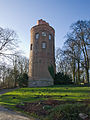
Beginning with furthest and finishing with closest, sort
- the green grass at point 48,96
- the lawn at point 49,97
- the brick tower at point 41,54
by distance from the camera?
the brick tower at point 41,54, the green grass at point 48,96, the lawn at point 49,97

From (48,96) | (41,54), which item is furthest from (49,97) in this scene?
(41,54)

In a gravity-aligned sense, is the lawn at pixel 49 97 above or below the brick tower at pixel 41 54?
below

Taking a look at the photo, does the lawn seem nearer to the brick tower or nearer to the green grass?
the green grass

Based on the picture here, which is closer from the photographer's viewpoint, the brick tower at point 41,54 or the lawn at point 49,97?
the lawn at point 49,97

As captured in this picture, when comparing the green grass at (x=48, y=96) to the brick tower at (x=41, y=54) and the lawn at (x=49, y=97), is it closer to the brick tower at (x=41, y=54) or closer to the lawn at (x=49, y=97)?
the lawn at (x=49, y=97)

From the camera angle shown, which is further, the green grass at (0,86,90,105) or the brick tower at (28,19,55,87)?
the brick tower at (28,19,55,87)

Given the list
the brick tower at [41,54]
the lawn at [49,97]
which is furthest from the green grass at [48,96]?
the brick tower at [41,54]

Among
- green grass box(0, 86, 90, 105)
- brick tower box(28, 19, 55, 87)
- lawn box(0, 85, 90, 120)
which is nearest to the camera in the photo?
lawn box(0, 85, 90, 120)

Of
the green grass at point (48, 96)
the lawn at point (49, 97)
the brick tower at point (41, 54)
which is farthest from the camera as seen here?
the brick tower at point (41, 54)

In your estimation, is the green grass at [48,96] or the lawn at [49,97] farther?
the green grass at [48,96]

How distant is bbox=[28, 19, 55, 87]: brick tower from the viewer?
26016 millimetres

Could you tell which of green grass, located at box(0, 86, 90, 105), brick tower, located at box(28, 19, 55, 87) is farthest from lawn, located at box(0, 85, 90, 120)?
brick tower, located at box(28, 19, 55, 87)

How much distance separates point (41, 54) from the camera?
27156mm

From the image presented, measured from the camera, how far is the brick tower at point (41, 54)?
26016mm
